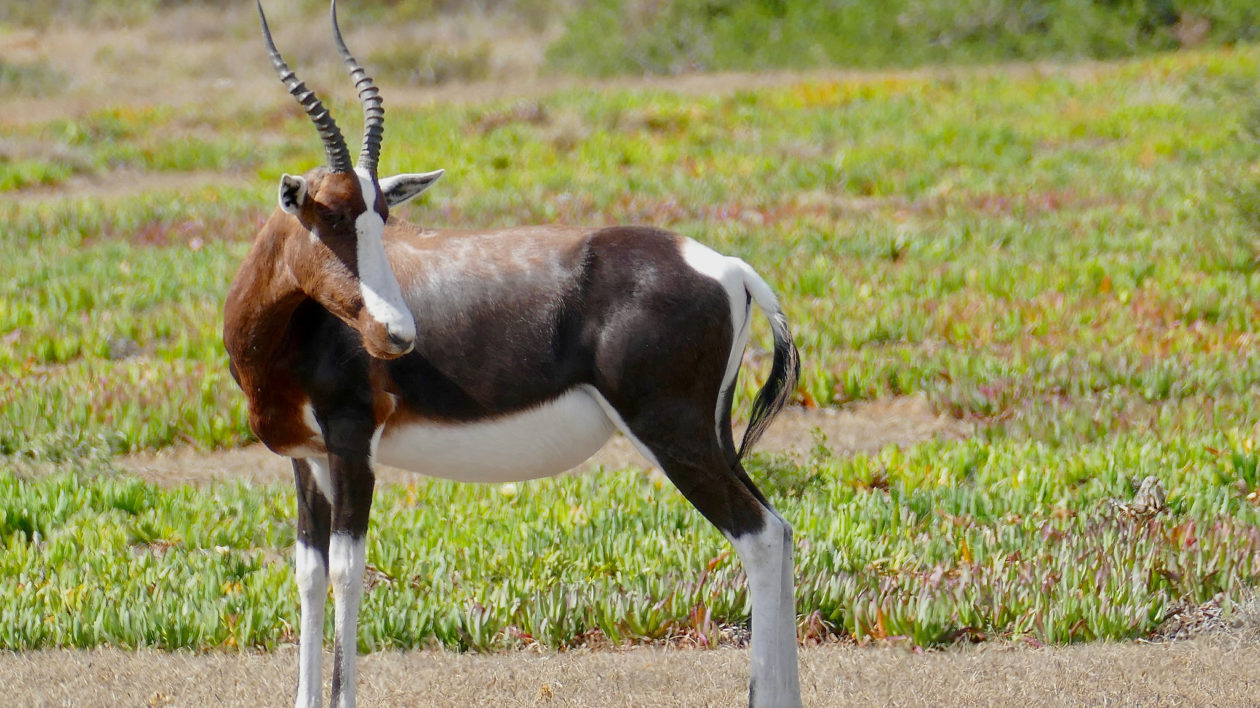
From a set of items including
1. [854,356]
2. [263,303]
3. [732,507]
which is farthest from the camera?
[854,356]

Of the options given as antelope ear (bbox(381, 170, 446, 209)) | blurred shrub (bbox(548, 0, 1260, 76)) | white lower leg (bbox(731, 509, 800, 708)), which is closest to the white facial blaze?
antelope ear (bbox(381, 170, 446, 209))

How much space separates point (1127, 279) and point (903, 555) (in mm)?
6489

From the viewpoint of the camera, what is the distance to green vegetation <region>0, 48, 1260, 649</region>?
5730mm

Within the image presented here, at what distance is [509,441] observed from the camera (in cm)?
424

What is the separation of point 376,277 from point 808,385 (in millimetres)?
5981

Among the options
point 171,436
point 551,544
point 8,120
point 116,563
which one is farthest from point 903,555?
point 8,120

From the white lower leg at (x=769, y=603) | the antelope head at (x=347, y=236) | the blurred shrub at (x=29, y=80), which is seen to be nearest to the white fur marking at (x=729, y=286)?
the white lower leg at (x=769, y=603)

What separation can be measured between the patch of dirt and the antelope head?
4.43 meters

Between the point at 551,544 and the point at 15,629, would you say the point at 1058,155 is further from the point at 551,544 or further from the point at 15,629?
the point at 15,629

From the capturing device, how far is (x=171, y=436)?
28.9ft

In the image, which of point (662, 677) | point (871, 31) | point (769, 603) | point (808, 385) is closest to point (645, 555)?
point (662, 677)

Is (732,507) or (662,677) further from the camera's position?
(662,677)

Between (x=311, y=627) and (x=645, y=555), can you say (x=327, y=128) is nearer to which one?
(x=311, y=627)

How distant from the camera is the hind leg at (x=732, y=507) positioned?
13.7 ft
